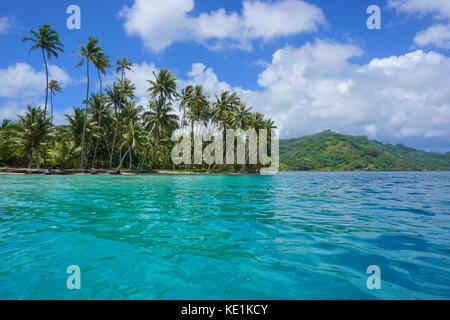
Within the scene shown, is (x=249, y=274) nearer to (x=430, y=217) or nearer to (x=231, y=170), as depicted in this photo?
(x=430, y=217)

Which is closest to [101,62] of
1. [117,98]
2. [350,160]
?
[117,98]

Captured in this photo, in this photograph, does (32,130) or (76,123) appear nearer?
(32,130)

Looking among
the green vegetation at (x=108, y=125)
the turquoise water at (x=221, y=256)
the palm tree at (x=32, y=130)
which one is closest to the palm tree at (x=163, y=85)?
the green vegetation at (x=108, y=125)

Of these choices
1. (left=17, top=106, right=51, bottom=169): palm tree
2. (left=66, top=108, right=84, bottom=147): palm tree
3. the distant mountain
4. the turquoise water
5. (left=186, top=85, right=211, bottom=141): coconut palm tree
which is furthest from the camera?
the distant mountain

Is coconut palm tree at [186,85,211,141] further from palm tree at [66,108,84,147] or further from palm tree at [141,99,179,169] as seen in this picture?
palm tree at [66,108,84,147]

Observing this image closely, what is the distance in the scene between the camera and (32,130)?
36.0 m

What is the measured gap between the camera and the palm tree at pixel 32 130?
3569cm

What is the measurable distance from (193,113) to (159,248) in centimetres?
5312

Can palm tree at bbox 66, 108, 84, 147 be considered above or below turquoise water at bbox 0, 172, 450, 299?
above

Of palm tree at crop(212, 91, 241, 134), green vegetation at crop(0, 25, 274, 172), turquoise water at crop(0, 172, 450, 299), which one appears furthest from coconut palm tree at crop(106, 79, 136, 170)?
turquoise water at crop(0, 172, 450, 299)

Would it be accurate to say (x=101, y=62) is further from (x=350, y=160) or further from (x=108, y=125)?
(x=350, y=160)

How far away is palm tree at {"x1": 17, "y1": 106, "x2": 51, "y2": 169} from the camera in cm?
3569

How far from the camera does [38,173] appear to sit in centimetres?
3434

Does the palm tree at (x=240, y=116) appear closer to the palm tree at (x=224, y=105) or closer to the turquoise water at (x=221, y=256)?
the palm tree at (x=224, y=105)
